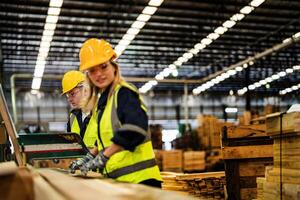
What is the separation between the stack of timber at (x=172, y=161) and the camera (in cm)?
1585

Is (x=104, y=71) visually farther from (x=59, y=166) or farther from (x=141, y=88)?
(x=141, y=88)

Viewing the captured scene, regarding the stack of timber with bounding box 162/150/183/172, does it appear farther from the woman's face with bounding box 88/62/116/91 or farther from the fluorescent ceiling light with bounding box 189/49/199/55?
the woman's face with bounding box 88/62/116/91

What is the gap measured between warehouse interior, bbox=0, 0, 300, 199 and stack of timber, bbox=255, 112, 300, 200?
0.04 ft

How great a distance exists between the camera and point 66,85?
558cm

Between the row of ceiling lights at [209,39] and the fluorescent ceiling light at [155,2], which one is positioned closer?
the fluorescent ceiling light at [155,2]

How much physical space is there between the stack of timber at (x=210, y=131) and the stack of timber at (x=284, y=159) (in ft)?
36.5

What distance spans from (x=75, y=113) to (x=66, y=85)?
406 mm

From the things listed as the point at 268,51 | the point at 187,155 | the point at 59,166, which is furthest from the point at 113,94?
the point at 268,51

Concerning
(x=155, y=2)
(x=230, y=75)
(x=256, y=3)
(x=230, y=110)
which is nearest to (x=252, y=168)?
(x=155, y=2)

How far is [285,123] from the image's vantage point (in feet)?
→ 15.8

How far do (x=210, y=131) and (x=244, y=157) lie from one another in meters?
10.2

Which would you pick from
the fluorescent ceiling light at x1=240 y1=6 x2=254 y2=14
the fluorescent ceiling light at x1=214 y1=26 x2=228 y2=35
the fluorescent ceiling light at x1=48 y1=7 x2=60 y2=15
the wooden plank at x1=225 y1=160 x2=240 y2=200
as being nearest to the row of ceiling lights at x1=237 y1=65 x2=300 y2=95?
the fluorescent ceiling light at x1=214 y1=26 x2=228 y2=35

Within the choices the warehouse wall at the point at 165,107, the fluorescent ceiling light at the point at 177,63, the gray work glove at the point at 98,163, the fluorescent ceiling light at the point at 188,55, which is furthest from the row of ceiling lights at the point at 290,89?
the gray work glove at the point at 98,163

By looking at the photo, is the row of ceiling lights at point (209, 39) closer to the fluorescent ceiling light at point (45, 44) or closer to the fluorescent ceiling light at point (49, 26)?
the fluorescent ceiling light at point (49, 26)
